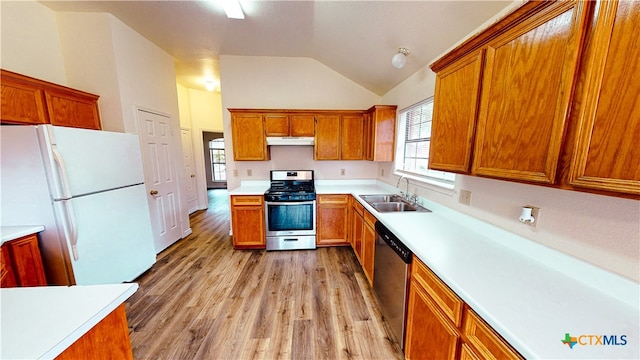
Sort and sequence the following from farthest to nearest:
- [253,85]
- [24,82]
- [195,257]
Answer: [253,85], [195,257], [24,82]

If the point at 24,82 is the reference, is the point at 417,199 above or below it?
below

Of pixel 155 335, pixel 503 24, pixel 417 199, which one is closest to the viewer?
pixel 503 24

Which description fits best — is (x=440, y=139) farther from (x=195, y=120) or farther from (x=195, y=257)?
(x=195, y=120)

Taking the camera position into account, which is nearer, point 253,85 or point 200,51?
point 200,51

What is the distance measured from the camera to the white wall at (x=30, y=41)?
2.00 m

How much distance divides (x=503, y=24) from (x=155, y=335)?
10.3 feet

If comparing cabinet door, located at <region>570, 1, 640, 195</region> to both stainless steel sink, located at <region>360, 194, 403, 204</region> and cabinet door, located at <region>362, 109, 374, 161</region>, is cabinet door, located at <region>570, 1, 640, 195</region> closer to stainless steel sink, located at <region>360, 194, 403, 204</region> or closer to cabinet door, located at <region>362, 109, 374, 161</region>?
stainless steel sink, located at <region>360, 194, 403, 204</region>

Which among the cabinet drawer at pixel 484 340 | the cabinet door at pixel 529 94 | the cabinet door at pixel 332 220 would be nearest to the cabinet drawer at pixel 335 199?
the cabinet door at pixel 332 220

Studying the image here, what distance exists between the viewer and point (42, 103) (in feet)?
6.41

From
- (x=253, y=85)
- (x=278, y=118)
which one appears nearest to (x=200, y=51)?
(x=253, y=85)

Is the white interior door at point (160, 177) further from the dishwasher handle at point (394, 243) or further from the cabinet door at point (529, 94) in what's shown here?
the cabinet door at point (529, 94)

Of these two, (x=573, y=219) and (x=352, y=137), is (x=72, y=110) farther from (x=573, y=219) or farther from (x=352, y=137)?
(x=573, y=219)

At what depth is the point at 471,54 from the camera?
1235 millimetres

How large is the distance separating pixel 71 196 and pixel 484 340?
9.57 ft
